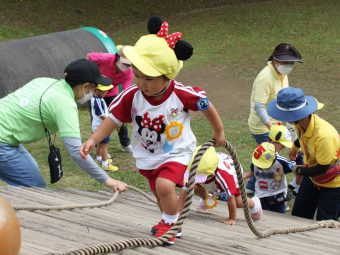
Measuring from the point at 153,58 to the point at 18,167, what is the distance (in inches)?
82.9

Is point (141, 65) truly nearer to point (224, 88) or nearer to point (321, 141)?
point (321, 141)

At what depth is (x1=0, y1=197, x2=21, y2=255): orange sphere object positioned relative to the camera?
2.64m

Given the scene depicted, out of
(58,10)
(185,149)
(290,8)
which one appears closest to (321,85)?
(290,8)

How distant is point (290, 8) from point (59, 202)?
17067 millimetres

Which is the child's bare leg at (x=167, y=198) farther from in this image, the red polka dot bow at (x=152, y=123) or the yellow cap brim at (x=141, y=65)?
the yellow cap brim at (x=141, y=65)

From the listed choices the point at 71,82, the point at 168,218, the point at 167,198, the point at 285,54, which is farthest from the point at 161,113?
the point at 285,54

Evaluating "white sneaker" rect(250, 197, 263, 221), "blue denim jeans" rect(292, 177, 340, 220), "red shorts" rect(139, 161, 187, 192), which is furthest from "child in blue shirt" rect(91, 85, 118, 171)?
"red shorts" rect(139, 161, 187, 192)

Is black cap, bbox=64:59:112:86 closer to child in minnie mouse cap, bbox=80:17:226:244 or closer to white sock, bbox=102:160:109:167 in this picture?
child in minnie mouse cap, bbox=80:17:226:244

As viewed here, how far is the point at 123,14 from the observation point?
884 inches

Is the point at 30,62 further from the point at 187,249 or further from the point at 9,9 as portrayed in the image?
the point at 9,9

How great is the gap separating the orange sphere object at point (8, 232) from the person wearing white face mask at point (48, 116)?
2117 millimetres

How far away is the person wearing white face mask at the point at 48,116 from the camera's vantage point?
16.2 ft

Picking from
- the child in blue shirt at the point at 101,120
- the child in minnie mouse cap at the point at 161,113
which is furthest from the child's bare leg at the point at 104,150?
the child in minnie mouse cap at the point at 161,113

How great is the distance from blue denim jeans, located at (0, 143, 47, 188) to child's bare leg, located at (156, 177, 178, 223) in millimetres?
1741
